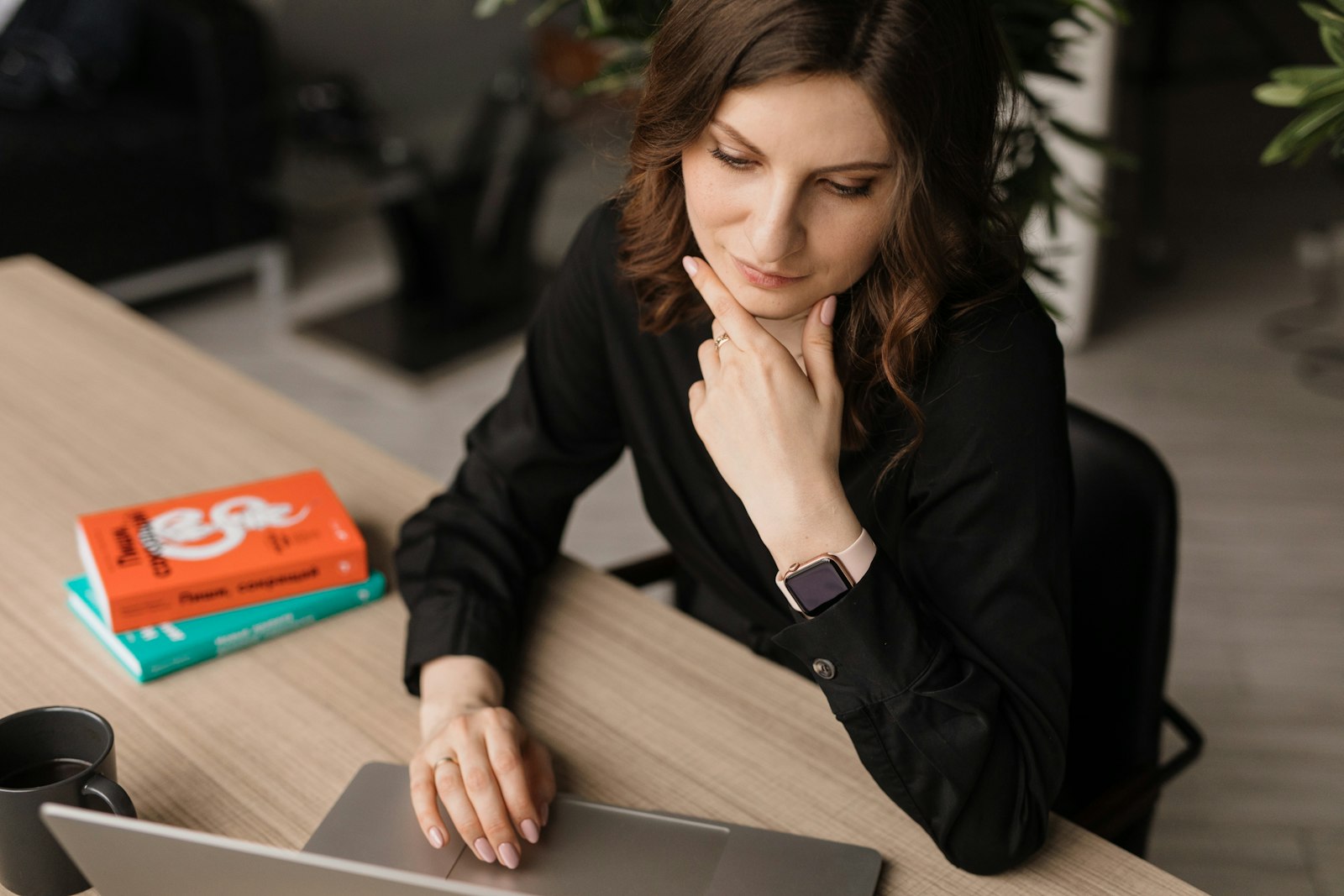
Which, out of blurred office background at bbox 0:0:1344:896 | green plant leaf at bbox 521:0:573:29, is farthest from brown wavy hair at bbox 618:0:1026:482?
blurred office background at bbox 0:0:1344:896

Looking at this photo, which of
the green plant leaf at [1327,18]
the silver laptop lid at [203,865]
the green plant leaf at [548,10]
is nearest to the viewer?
the silver laptop lid at [203,865]

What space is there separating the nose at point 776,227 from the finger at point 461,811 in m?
0.44

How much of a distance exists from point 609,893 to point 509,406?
1.83ft

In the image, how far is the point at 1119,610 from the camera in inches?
45.9

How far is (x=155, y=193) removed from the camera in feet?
11.3

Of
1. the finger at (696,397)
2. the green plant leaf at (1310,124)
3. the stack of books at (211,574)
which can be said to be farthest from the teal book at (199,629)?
the green plant leaf at (1310,124)

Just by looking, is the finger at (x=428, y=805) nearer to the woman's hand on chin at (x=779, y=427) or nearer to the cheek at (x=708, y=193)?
the woman's hand on chin at (x=779, y=427)

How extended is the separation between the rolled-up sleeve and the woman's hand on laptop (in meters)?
0.20

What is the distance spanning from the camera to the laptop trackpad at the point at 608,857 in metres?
0.83

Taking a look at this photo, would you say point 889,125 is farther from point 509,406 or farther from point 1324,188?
point 1324,188

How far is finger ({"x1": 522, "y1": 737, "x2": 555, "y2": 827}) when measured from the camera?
35.1 inches

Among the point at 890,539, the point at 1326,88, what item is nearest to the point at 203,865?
the point at 890,539

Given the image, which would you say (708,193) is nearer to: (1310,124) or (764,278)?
(764,278)

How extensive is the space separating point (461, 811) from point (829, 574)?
12.0 inches
